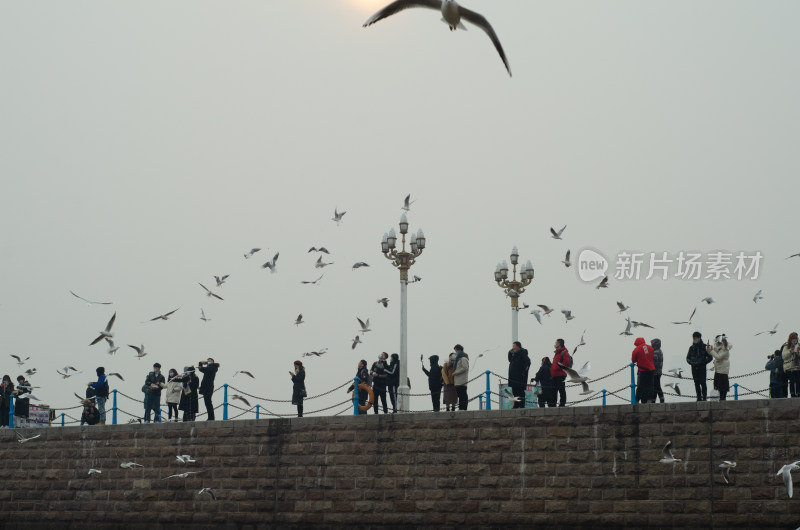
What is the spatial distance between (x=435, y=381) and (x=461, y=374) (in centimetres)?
87

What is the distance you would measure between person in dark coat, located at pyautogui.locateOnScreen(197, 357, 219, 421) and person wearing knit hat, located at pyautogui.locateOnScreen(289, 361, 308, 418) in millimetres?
1948

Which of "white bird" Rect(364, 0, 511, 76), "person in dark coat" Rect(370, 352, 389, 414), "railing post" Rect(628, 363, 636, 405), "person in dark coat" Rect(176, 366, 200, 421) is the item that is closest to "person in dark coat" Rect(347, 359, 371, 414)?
"person in dark coat" Rect(370, 352, 389, 414)

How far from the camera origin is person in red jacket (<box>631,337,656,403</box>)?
20266 millimetres

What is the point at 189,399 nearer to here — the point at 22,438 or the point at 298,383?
the point at 298,383

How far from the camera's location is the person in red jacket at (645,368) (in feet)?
66.5

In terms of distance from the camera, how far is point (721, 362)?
20.3 m

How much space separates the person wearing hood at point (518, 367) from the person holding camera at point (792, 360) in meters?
4.63

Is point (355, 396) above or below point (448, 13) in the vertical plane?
below

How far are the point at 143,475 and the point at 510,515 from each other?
839cm

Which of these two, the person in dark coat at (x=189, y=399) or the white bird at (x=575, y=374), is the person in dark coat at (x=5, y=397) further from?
the white bird at (x=575, y=374)

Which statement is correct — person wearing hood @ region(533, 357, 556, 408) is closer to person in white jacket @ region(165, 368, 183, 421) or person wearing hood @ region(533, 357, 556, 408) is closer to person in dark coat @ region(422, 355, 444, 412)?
person in dark coat @ region(422, 355, 444, 412)

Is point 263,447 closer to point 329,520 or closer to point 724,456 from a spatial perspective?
point 329,520

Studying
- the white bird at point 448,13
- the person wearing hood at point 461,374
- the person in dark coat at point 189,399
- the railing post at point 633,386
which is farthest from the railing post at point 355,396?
the white bird at point 448,13

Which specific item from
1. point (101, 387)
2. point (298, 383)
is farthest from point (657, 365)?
point (101, 387)
